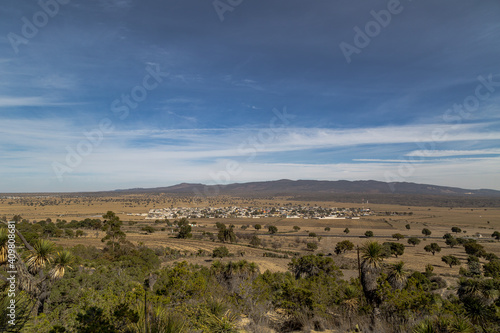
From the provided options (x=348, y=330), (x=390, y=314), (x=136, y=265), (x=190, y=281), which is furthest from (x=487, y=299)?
(x=136, y=265)

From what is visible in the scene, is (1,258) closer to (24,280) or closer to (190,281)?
(24,280)

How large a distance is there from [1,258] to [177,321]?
563 centimetres

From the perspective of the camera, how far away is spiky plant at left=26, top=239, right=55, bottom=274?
27.6 feet

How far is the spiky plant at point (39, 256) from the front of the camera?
843 cm

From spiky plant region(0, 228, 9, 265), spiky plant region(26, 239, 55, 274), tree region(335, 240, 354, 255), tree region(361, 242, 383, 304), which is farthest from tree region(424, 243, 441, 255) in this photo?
spiky plant region(0, 228, 9, 265)

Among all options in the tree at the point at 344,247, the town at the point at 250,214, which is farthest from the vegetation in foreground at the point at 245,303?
the town at the point at 250,214

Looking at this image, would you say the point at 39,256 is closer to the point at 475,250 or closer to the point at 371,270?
the point at 371,270

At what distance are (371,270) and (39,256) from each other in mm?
12859

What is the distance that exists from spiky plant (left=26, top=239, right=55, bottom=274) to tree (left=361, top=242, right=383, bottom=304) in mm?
12324

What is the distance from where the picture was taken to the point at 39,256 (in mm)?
8555

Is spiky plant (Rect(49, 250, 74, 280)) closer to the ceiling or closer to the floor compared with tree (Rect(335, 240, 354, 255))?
closer to the ceiling

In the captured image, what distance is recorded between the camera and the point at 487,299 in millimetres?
10805

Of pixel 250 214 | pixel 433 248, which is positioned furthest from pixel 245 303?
pixel 250 214

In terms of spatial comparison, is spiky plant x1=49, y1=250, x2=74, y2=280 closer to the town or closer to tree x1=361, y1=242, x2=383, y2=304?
tree x1=361, y1=242, x2=383, y2=304
